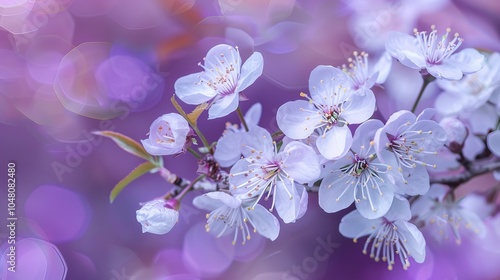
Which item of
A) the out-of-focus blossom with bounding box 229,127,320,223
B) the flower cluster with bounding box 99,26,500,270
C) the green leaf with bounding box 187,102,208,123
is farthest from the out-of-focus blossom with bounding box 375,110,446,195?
the green leaf with bounding box 187,102,208,123

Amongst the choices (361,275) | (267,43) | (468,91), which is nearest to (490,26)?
(468,91)

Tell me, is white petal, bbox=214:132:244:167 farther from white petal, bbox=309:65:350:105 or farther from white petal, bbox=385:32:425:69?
white petal, bbox=385:32:425:69

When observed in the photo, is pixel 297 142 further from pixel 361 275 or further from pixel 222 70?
pixel 361 275

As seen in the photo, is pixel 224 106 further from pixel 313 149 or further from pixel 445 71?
pixel 445 71

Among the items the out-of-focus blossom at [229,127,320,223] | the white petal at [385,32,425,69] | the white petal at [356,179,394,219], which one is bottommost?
the white petal at [356,179,394,219]

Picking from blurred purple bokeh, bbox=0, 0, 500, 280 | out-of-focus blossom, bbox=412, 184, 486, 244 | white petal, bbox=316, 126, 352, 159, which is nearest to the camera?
white petal, bbox=316, 126, 352, 159

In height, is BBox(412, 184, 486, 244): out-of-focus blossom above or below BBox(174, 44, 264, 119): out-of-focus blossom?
below
